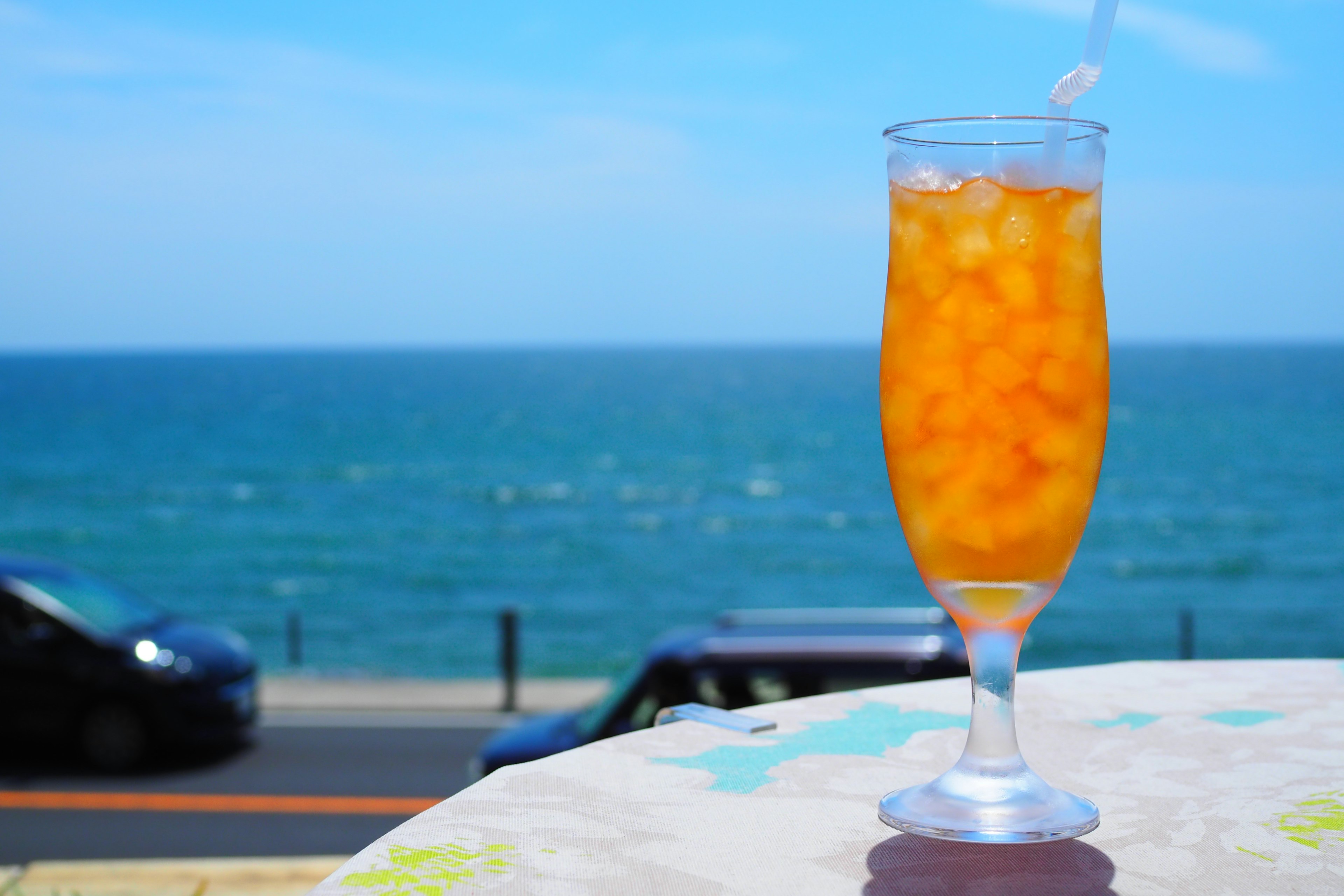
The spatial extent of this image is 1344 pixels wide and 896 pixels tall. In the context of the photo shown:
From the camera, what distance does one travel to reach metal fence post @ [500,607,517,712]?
1566cm

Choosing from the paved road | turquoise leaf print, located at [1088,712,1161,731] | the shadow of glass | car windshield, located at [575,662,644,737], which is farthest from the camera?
the paved road

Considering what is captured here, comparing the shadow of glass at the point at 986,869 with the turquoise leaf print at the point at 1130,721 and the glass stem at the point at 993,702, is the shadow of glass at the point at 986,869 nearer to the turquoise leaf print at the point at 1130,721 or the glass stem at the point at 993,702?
the glass stem at the point at 993,702

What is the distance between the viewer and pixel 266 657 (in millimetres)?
30641

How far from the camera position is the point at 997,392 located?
4.13 feet

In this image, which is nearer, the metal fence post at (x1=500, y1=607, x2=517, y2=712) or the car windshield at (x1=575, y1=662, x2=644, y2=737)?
the car windshield at (x1=575, y1=662, x2=644, y2=737)

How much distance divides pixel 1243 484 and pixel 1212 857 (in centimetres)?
6922

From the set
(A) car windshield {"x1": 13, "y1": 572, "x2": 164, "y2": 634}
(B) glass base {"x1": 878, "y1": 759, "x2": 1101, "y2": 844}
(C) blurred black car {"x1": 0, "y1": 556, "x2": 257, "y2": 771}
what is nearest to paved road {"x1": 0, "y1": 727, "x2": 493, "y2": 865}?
(C) blurred black car {"x1": 0, "y1": 556, "x2": 257, "y2": 771}

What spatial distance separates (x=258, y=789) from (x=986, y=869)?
485 inches

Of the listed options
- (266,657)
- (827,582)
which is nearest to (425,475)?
(827,582)

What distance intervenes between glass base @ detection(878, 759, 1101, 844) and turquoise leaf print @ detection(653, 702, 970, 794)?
18cm

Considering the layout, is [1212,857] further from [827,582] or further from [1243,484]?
[1243,484]

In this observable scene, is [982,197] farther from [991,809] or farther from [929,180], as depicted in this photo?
[991,809]

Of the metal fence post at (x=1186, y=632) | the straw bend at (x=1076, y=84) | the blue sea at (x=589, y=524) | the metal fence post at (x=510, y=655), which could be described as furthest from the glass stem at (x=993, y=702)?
the blue sea at (x=589, y=524)

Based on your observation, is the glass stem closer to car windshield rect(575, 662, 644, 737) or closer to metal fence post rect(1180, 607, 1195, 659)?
car windshield rect(575, 662, 644, 737)
